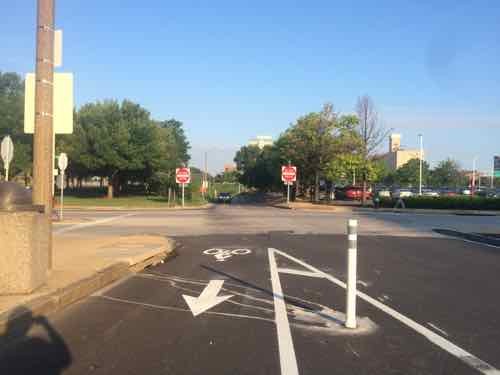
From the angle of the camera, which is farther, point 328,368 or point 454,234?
point 454,234

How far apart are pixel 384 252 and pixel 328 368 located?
934cm

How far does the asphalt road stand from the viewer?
193 inches

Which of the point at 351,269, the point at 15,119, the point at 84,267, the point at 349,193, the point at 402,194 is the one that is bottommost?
the point at 84,267

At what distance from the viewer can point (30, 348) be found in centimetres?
529

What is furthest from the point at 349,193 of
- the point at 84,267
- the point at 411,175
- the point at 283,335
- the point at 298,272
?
the point at 283,335

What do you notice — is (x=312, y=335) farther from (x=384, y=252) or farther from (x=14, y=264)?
(x=384, y=252)

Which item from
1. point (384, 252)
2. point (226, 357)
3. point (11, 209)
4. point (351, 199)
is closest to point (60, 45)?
point (11, 209)

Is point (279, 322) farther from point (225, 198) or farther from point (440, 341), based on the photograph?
point (225, 198)

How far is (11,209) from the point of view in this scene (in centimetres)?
672

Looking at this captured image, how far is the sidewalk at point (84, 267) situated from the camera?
21.1 ft

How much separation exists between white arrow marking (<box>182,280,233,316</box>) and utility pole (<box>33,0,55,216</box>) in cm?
272

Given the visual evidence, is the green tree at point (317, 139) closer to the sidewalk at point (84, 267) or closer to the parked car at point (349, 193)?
the parked car at point (349, 193)

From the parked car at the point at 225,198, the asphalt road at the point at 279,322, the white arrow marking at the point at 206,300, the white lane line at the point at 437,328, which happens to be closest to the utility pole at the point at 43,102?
the asphalt road at the point at 279,322

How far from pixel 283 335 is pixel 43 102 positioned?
209 inches
